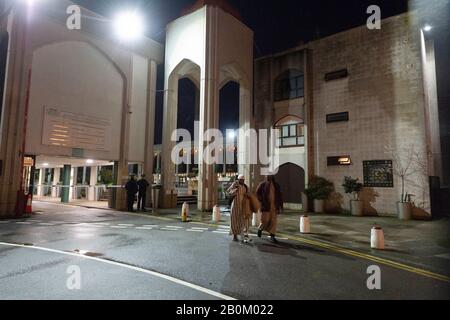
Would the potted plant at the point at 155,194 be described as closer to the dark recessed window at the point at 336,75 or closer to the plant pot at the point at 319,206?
the plant pot at the point at 319,206

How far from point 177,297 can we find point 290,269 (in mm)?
2405

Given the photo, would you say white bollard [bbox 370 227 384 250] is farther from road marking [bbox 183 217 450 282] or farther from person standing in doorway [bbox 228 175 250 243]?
person standing in doorway [bbox 228 175 250 243]

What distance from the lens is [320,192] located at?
17.4 m

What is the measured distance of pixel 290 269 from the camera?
5.53m

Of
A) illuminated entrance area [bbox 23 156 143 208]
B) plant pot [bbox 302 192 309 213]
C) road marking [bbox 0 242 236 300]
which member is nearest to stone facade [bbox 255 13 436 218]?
plant pot [bbox 302 192 309 213]

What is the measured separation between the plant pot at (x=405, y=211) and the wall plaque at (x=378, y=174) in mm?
1467

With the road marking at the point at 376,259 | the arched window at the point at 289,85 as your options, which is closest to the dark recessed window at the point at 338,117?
the arched window at the point at 289,85

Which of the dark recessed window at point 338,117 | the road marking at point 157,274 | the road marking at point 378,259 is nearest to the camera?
the road marking at point 157,274

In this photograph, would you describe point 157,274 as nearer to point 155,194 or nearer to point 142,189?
point 142,189

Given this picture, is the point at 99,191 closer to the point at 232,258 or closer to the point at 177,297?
the point at 232,258

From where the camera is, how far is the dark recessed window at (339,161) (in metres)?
17.2

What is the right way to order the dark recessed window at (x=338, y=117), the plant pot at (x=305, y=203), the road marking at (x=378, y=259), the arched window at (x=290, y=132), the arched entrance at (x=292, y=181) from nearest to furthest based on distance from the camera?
the road marking at (x=378, y=259)
the dark recessed window at (x=338, y=117)
the plant pot at (x=305, y=203)
the arched entrance at (x=292, y=181)
the arched window at (x=290, y=132)
